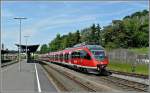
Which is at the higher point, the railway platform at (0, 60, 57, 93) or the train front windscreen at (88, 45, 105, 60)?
the train front windscreen at (88, 45, 105, 60)

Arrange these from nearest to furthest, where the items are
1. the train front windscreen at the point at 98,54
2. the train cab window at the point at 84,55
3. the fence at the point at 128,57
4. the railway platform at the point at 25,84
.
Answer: the railway platform at the point at 25,84, the train front windscreen at the point at 98,54, the train cab window at the point at 84,55, the fence at the point at 128,57

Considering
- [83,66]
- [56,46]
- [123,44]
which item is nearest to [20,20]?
[83,66]

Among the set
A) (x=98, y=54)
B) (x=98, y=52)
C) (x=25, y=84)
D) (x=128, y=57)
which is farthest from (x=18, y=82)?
(x=128, y=57)

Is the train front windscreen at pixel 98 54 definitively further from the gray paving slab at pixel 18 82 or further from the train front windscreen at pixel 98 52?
the gray paving slab at pixel 18 82

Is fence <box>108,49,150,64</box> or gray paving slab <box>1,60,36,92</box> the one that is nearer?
gray paving slab <box>1,60,36,92</box>

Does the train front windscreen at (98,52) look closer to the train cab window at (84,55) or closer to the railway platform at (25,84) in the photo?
the train cab window at (84,55)

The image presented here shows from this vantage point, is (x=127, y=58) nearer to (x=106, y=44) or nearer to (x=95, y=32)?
(x=106, y=44)

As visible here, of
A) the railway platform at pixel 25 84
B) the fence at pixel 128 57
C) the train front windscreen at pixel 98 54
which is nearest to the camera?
the railway platform at pixel 25 84

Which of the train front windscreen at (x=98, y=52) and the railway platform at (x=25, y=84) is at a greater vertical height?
the train front windscreen at (x=98, y=52)

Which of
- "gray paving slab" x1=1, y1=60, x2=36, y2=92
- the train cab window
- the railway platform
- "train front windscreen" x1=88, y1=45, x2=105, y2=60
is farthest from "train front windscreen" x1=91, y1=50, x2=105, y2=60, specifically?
"gray paving slab" x1=1, y1=60, x2=36, y2=92

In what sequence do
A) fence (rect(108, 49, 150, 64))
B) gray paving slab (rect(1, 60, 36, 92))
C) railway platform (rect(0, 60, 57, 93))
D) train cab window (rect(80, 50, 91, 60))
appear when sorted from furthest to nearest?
1. fence (rect(108, 49, 150, 64))
2. train cab window (rect(80, 50, 91, 60))
3. gray paving slab (rect(1, 60, 36, 92))
4. railway platform (rect(0, 60, 57, 93))

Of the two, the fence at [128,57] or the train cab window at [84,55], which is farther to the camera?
the fence at [128,57]

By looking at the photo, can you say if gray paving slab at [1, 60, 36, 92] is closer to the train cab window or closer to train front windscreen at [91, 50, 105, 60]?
the train cab window

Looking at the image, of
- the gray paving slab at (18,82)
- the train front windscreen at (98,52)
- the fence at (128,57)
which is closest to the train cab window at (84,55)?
the train front windscreen at (98,52)
